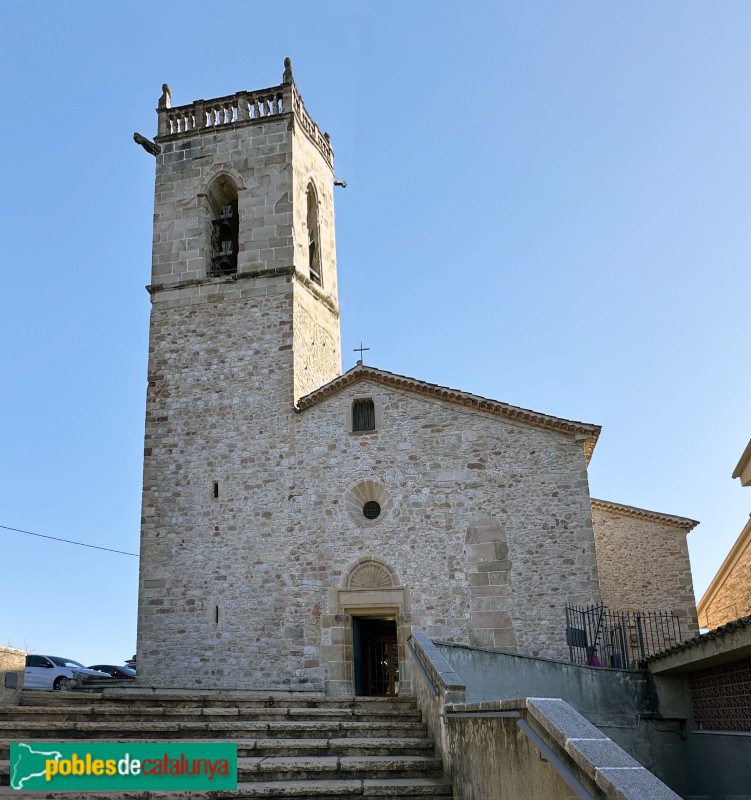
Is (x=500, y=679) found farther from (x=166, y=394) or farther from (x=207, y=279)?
(x=207, y=279)

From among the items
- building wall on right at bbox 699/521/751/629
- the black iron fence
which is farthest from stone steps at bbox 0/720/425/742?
building wall on right at bbox 699/521/751/629

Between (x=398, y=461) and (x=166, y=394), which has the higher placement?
(x=166, y=394)

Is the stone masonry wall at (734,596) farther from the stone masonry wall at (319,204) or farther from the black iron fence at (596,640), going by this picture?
the stone masonry wall at (319,204)

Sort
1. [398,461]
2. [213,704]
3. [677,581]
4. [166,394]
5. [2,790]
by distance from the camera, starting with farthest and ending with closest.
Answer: [677,581] < [166,394] < [398,461] < [213,704] < [2,790]

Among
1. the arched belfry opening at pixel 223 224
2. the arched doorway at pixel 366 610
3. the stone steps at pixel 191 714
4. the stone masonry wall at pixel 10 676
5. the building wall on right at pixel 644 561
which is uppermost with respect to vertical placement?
the arched belfry opening at pixel 223 224

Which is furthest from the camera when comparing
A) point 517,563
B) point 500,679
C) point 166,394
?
point 166,394

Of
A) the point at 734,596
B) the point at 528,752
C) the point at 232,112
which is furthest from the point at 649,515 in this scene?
the point at 528,752

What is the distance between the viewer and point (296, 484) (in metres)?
17.0

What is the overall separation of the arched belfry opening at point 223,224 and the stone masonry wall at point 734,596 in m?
14.6

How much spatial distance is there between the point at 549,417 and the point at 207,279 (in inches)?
325

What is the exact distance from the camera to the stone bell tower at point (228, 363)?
16578 millimetres

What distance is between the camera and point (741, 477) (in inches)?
472

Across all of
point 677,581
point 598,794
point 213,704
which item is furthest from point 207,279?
point 598,794

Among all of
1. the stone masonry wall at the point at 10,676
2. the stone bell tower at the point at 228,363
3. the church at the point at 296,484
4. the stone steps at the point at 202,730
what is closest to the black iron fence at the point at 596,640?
the church at the point at 296,484
